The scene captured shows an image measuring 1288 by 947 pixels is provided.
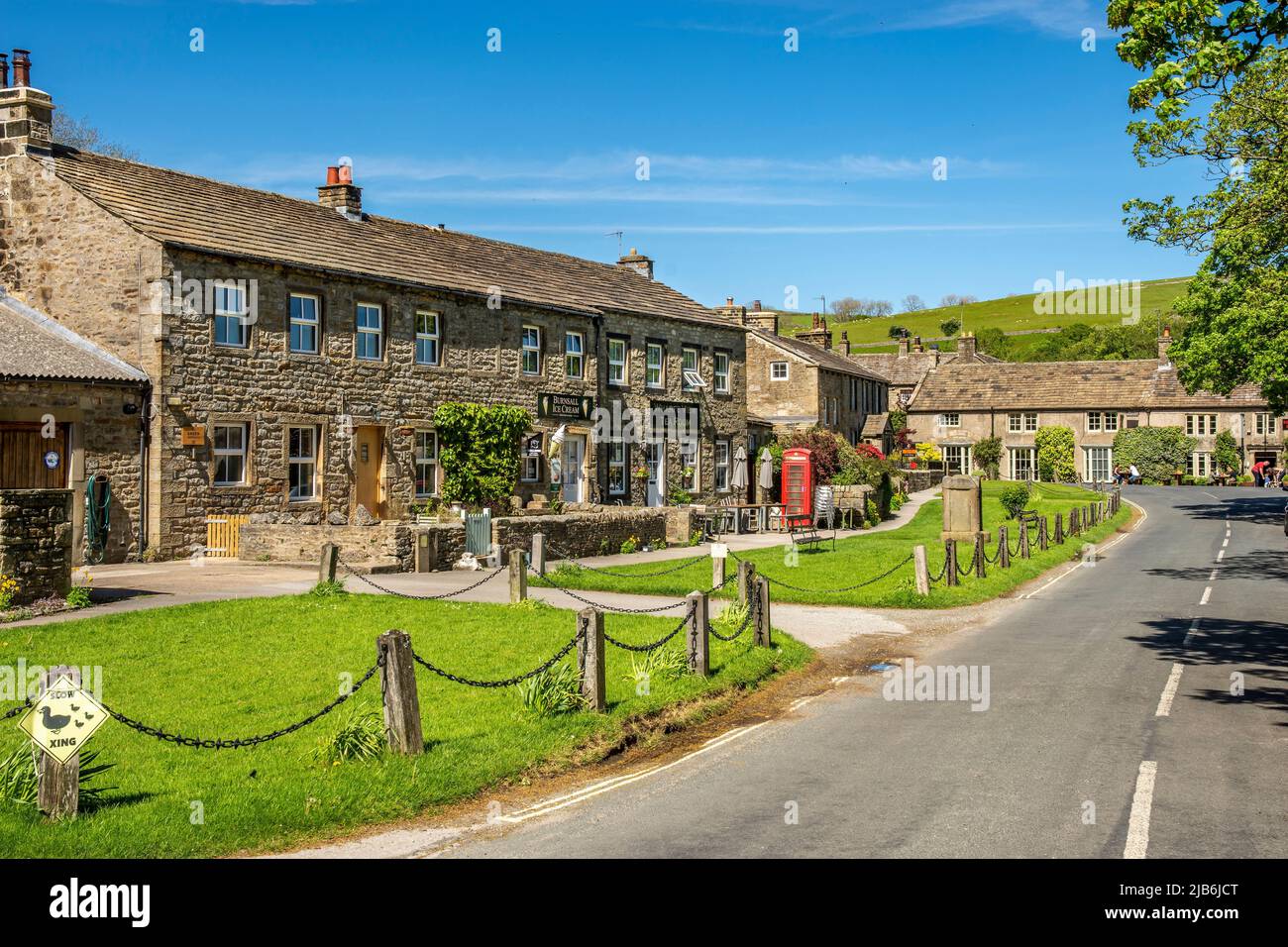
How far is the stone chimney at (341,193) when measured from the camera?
3291 cm

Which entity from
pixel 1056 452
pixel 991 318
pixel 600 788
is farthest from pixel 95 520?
pixel 991 318

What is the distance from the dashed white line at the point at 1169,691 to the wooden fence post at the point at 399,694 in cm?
758

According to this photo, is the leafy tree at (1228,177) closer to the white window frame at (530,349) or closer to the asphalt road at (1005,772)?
the asphalt road at (1005,772)

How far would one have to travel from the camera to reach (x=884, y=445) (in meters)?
68.4

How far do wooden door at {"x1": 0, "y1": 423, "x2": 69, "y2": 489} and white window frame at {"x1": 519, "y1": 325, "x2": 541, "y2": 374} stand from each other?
14.1 meters

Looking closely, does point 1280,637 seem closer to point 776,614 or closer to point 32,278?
point 776,614

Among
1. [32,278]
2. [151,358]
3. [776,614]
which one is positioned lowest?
[776,614]

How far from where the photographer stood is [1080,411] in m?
79.0

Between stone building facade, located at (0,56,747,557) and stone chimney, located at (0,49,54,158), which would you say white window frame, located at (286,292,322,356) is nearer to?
stone building facade, located at (0,56,747,557)

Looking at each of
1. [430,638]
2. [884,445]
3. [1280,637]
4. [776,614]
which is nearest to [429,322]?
[776,614]

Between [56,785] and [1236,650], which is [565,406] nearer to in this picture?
[1236,650]

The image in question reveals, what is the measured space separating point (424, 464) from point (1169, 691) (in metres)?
22.0

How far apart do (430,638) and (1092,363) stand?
7674 centimetres

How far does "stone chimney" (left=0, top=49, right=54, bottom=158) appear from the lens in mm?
25547
